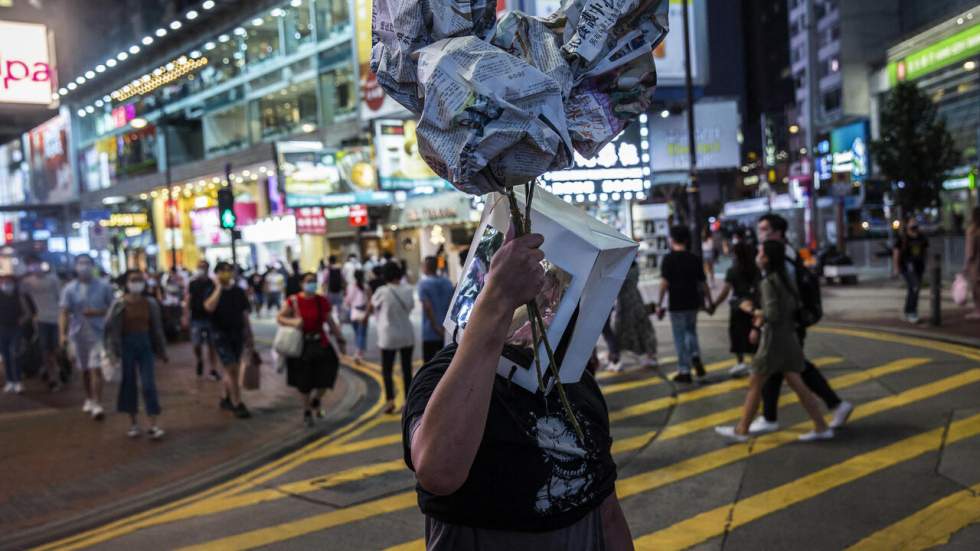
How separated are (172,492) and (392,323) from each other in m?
3.29

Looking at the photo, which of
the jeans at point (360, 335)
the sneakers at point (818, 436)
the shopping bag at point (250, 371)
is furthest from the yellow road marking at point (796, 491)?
the jeans at point (360, 335)

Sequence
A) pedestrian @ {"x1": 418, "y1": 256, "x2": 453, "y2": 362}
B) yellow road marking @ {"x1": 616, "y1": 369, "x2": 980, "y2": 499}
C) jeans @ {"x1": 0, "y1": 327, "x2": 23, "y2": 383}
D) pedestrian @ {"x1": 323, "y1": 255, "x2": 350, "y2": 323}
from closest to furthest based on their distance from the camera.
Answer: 1. yellow road marking @ {"x1": 616, "y1": 369, "x2": 980, "y2": 499}
2. pedestrian @ {"x1": 418, "y1": 256, "x2": 453, "y2": 362}
3. jeans @ {"x1": 0, "y1": 327, "x2": 23, "y2": 383}
4. pedestrian @ {"x1": 323, "y1": 255, "x2": 350, "y2": 323}

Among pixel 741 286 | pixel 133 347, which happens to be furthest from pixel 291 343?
pixel 741 286

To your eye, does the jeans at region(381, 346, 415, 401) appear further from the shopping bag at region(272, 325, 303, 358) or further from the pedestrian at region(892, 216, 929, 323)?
the pedestrian at region(892, 216, 929, 323)

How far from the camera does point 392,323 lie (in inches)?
371

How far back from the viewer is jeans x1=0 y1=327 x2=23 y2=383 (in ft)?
40.3

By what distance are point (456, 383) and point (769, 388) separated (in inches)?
242

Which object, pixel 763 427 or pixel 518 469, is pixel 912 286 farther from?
pixel 518 469

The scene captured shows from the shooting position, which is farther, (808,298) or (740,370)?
(740,370)

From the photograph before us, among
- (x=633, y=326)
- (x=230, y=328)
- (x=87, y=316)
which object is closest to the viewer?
(x=230, y=328)

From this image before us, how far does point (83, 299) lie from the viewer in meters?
10.1

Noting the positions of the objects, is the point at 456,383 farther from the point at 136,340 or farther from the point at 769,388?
the point at 136,340

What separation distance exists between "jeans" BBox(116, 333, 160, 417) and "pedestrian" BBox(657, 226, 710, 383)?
6.25 metres

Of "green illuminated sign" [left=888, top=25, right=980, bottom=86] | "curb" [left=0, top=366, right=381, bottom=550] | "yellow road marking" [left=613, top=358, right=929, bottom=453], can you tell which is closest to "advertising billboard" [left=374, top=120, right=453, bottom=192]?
"curb" [left=0, top=366, right=381, bottom=550]
